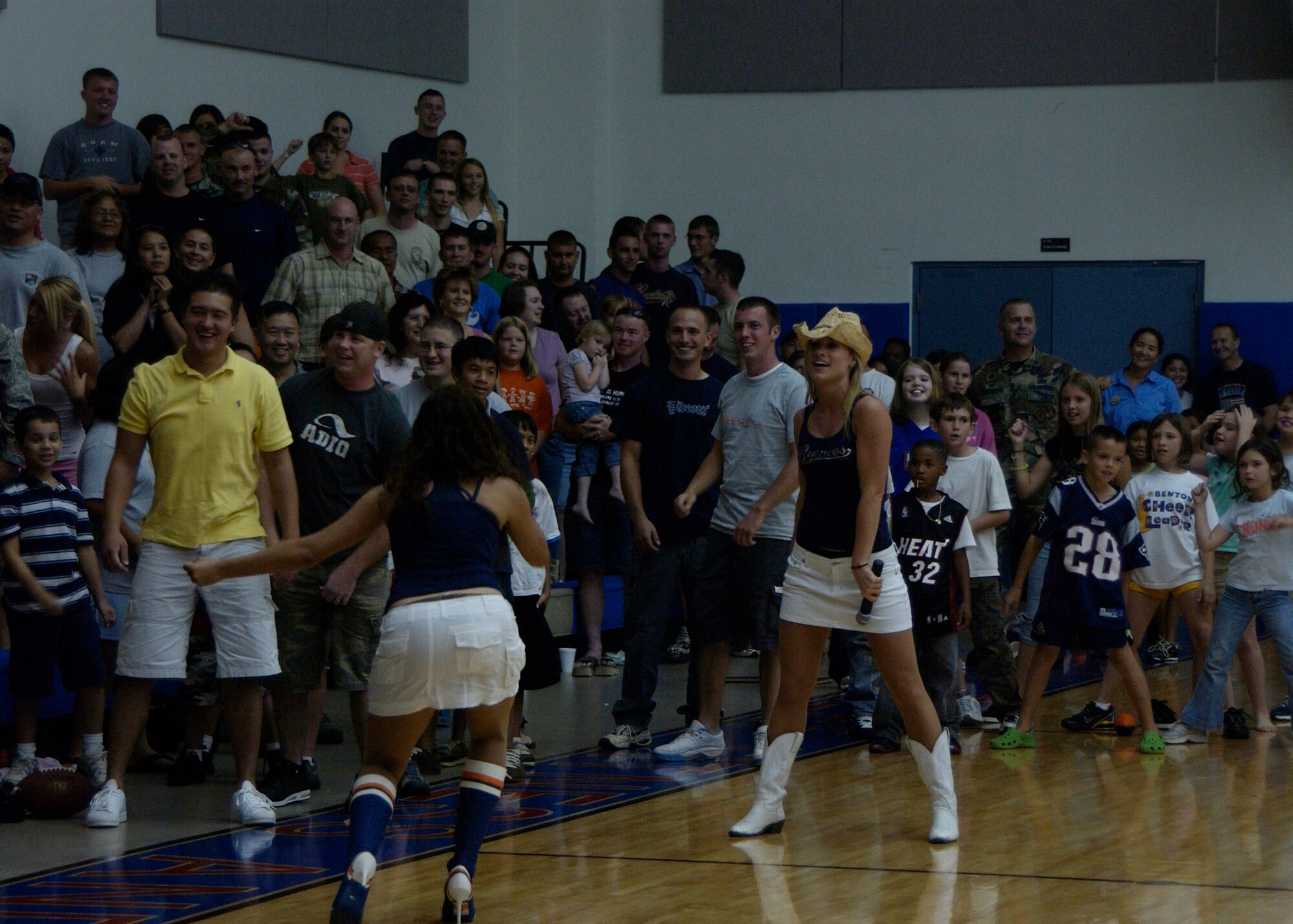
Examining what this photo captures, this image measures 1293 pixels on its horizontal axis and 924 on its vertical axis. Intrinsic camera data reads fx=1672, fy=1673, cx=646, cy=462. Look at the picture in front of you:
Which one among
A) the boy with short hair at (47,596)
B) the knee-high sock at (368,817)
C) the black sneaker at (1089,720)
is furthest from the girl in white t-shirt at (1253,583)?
the boy with short hair at (47,596)

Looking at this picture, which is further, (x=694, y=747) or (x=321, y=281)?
(x=321, y=281)

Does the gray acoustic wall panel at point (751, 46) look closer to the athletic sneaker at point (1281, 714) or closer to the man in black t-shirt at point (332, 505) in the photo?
the athletic sneaker at point (1281, 714)

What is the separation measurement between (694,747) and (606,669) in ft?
9.28

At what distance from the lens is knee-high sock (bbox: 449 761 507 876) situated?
4.75m

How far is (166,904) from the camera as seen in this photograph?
5008 mm

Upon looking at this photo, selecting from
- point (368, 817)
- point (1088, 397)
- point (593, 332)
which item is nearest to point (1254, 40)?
point (1088, 397)

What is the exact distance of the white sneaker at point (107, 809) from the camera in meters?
6.06

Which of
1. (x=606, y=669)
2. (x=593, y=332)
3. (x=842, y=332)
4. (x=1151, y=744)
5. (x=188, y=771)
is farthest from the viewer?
(x=593, y=332)

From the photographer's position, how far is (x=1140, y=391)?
12070 mm

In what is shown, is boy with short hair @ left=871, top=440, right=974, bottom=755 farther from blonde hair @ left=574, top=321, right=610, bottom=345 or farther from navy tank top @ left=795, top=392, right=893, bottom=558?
blonde hair @ left=574, top=321, right=610, bottom=345

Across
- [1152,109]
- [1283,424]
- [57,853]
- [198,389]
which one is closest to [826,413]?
[198,389]

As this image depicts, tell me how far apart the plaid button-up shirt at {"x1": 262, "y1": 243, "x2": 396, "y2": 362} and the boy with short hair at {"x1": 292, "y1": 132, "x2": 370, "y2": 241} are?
6.27 feet

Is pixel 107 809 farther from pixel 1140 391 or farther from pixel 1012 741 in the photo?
pixel 1140 391

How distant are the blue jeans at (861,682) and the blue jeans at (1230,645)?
149 centimetres
